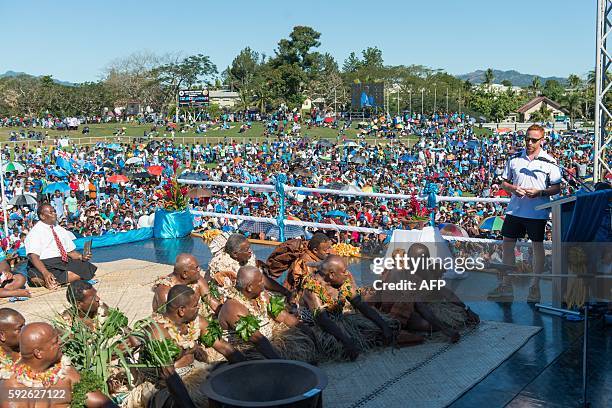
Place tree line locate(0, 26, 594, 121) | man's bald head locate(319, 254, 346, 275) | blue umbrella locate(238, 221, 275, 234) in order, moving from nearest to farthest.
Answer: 1. man's bald head locate(319, 254, 346, 275)
2. blue umbrella locate(238, 221, 275, 234)
3. tree line locate(0, 26, 594, 121)

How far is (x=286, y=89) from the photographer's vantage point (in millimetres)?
70562

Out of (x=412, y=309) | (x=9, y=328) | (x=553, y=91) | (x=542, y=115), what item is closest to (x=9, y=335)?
(x=9, y=328)

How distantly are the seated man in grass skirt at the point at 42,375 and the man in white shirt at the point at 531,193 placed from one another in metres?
4.38

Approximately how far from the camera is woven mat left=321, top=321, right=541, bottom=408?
14.5 feet

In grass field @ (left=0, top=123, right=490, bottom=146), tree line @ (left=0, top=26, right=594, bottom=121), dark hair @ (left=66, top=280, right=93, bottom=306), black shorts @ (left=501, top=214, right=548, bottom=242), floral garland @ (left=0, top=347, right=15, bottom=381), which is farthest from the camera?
tree line @ (left=0, top=26, right=594, bottom=121)

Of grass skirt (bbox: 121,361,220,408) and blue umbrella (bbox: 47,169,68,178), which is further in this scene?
blue umbrella (bbox: 47,169,68,178)

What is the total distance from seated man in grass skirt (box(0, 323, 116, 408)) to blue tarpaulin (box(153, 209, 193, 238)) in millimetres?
7065

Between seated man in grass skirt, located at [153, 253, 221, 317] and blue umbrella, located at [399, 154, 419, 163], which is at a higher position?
seated man in grass skirt, located at [153, 253, 221, 317]

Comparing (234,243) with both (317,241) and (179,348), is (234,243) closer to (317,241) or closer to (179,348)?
(317,241)

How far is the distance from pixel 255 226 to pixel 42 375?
7285 mm

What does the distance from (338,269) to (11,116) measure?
66814mm

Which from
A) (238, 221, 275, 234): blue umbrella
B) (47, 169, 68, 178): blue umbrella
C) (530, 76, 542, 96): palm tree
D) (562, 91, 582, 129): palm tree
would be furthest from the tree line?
(238, 221, 275, 234): blue umbrella

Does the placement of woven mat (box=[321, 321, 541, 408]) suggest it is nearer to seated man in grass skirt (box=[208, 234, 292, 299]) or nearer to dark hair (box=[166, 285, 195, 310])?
dark hair (box=[166, 285, 195, 310])

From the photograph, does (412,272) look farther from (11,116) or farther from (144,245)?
(11,116)
